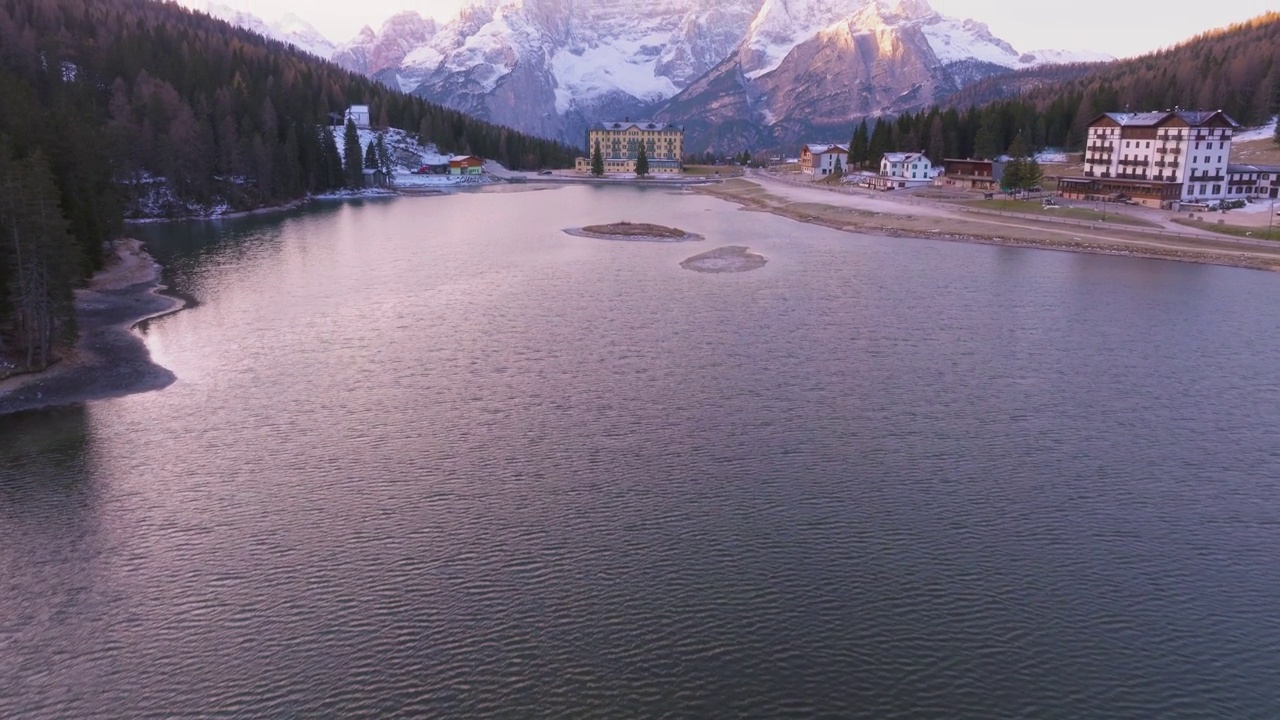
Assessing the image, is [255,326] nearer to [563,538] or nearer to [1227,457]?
[563,538]

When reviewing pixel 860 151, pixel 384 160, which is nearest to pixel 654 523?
pixel 384 160

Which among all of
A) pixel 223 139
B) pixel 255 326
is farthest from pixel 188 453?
pixel 223 139

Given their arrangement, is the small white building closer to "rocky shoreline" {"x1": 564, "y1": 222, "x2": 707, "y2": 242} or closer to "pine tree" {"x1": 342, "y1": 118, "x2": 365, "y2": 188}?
"rocky shoreline" {"x1": 564, "y1": 222, "x2": 707, "y2": 242}

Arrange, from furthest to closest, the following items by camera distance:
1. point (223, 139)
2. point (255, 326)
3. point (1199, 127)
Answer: point (223, 139) → point (1199, 127) → point (255, 326)

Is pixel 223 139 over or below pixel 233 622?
over

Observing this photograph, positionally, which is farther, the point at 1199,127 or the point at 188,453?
the point at 1199,127

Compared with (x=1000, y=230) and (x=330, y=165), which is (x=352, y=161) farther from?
(x=1000, y=230)
